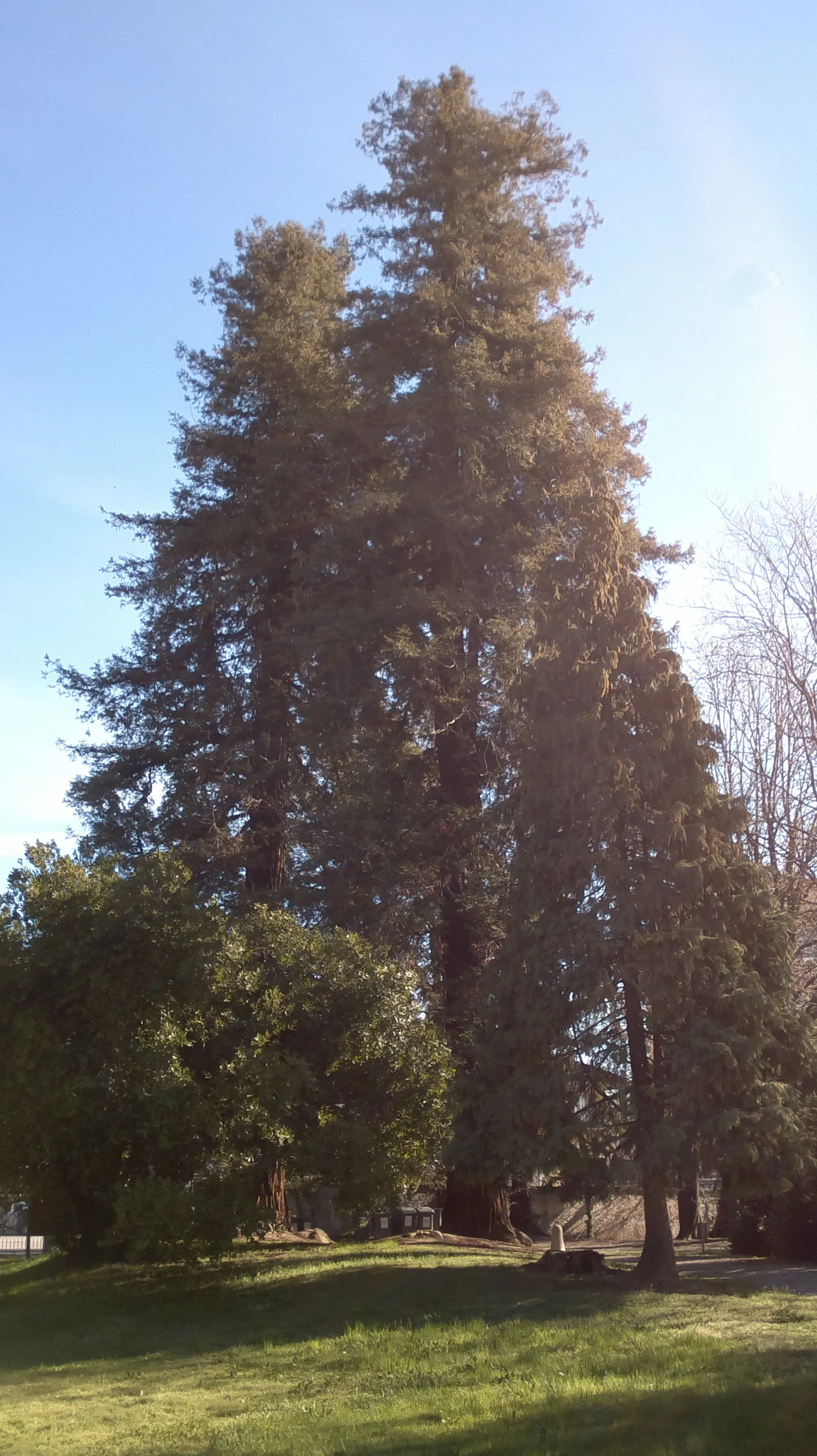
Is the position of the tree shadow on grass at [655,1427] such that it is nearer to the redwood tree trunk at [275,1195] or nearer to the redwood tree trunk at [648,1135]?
the redwood tree trunk at [648,1135]

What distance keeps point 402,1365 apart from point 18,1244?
33834 mm

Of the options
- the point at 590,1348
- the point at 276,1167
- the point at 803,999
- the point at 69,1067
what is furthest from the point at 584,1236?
the point at 590,1348

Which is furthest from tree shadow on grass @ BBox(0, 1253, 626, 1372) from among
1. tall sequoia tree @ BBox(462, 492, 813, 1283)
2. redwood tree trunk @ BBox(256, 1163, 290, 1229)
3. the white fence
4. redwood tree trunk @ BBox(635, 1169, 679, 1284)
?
the white fence

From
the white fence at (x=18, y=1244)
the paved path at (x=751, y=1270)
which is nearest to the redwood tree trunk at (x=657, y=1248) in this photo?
the paved path at (x=751, y=1270)

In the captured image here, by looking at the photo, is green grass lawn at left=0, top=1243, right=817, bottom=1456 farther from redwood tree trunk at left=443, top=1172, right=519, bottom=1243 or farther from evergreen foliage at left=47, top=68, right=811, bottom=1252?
redwood tree trunk at left=443, top=1172, right=519, bottom=1243

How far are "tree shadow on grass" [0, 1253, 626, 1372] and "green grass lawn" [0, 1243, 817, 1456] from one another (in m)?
0.04

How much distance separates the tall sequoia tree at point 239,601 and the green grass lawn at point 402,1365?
816cm

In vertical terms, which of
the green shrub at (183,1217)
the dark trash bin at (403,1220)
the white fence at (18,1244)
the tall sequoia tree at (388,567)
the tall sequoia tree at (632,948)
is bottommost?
the white fence at (18,1244)

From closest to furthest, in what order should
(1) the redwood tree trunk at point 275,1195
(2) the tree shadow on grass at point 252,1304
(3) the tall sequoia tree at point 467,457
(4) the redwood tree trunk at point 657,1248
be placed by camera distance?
(2) the tree shadow on grass at point 252,1304
(4) the redwood tree trunk at point 657,1248
(1) the redwood tree trunk at point 275,1195
(3) the tall sequoia tree at point 467,457

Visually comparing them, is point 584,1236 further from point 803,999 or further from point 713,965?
point 713,965

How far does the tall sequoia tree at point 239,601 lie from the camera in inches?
878

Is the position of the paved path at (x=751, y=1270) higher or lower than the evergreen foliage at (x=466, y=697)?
lower

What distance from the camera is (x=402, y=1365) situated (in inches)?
399

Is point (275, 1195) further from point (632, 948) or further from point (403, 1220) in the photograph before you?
point (632, 948)
